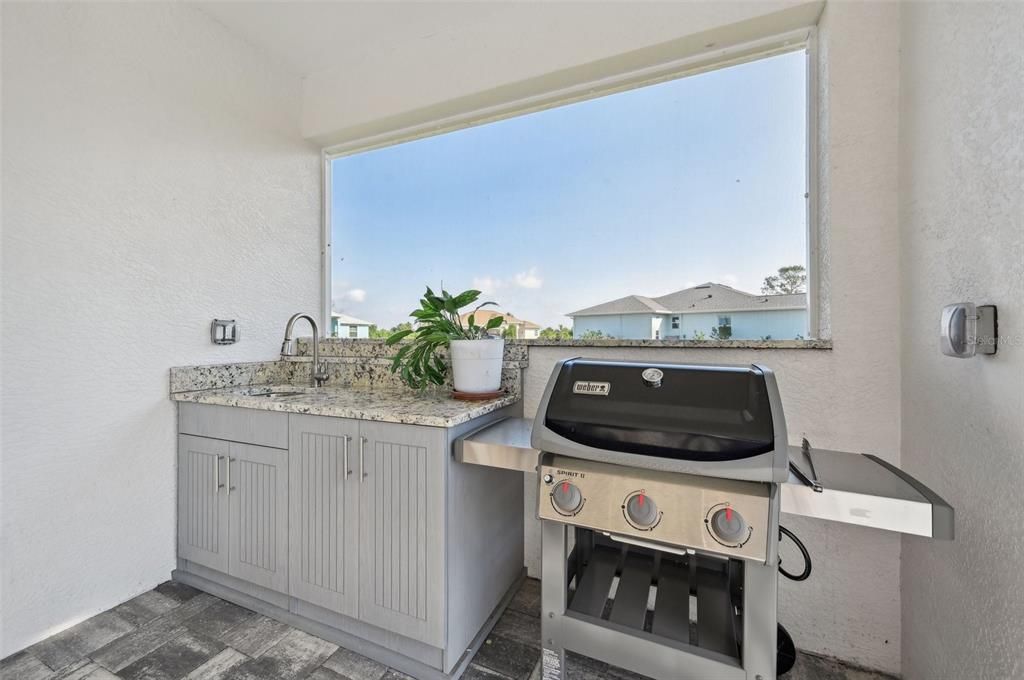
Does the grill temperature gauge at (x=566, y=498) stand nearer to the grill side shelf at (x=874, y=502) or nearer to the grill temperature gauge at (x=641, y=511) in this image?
the grill temperature gauge at (x=641, y=511)

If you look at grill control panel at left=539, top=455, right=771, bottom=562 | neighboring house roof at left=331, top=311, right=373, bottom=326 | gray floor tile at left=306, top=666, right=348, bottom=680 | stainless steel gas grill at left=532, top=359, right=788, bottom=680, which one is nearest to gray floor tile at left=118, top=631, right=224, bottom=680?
gray floor tile at left=306, top=666, right=348, bottom=680

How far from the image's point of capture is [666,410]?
102 centimetres

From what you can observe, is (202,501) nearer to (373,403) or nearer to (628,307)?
(373,403)

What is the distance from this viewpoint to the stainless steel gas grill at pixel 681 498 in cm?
91

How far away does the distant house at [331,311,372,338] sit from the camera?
246 centimetres

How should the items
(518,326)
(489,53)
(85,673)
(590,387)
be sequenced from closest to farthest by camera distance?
(590,387) → (85,673) → (489,53) → (518,326)

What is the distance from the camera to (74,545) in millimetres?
1527

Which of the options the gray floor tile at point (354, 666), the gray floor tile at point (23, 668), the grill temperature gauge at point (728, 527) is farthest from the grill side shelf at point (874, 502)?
the gray floor tile at point (23, 668)

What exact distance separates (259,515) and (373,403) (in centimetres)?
67

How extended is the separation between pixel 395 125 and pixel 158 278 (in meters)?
1.39

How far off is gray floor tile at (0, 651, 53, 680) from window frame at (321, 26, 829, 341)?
2641 mm

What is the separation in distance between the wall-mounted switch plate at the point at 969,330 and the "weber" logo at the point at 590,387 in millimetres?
784

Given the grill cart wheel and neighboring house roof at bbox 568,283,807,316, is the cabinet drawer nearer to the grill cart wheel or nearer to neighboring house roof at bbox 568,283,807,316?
neighboring house roof at bbox 568,283,807,316

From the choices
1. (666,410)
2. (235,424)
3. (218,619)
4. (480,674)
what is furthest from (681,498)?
(218,619)
